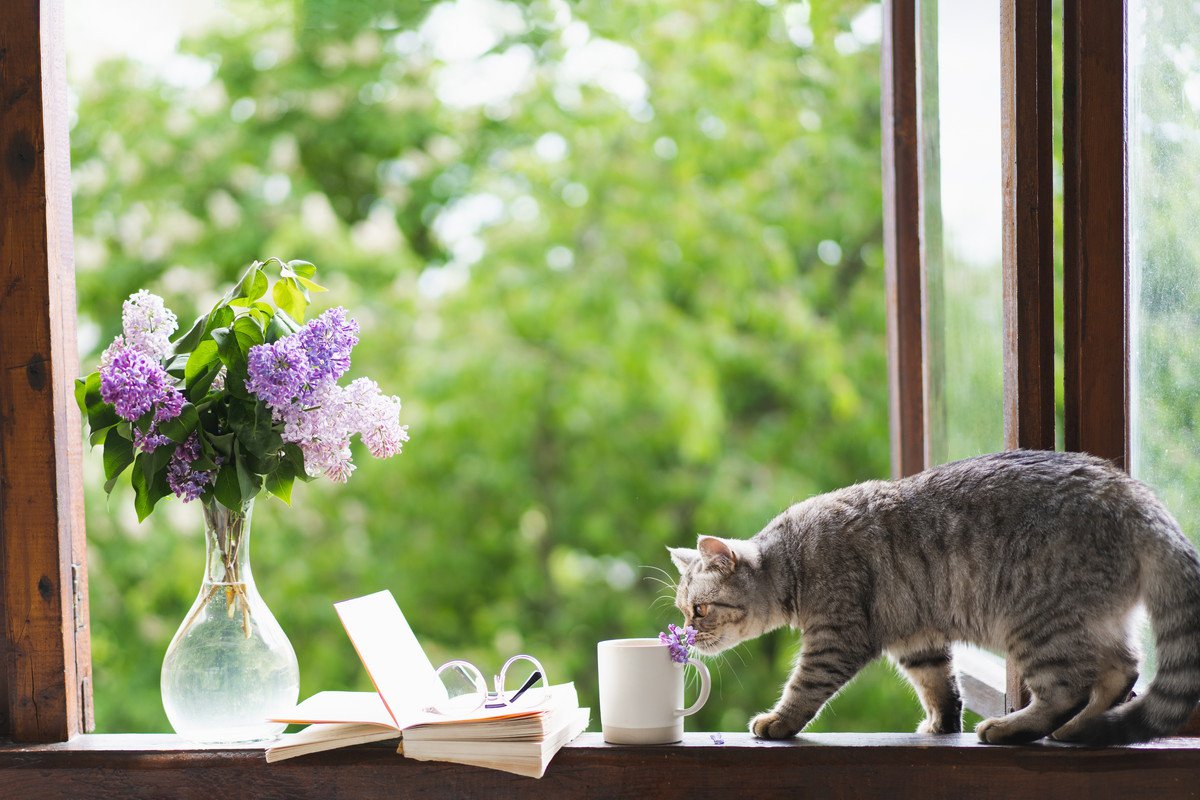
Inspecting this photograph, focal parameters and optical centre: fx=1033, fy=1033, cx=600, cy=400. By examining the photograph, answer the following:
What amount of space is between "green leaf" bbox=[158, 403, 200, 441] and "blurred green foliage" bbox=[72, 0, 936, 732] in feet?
8.11

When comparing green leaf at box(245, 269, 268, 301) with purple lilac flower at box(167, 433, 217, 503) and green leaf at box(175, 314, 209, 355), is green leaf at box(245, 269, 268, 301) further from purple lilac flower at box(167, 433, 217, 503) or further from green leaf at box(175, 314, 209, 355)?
purple lilac flower at box(167, 433, 217, 503)

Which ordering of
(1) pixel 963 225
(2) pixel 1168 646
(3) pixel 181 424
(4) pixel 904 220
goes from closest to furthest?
(2) pixel 1168 646
(3) pixel 181 424
(1) pixel 963 225
(4) pixel 904 220

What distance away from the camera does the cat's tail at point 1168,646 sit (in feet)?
3.99

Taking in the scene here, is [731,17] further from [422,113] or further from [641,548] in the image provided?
[641,548]

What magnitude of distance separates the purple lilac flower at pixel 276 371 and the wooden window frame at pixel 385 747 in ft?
1.08

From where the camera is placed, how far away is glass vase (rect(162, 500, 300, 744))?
4.59 ft

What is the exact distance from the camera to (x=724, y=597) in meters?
1.46

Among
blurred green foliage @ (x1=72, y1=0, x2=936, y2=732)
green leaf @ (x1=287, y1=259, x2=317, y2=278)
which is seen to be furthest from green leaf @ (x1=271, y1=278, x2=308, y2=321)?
blurred green foliage @ (x1=72, y1=0, x2=936, y2=732)

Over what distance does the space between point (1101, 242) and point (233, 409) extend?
47.2 inches

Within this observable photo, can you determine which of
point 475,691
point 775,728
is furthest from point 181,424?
point 775,728

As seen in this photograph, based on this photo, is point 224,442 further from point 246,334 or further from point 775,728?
point 775,728

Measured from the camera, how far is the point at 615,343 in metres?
3.85

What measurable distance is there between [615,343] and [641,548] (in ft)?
2.78

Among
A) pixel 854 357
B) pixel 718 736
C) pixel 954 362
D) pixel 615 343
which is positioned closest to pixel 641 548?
pixel 615 343
